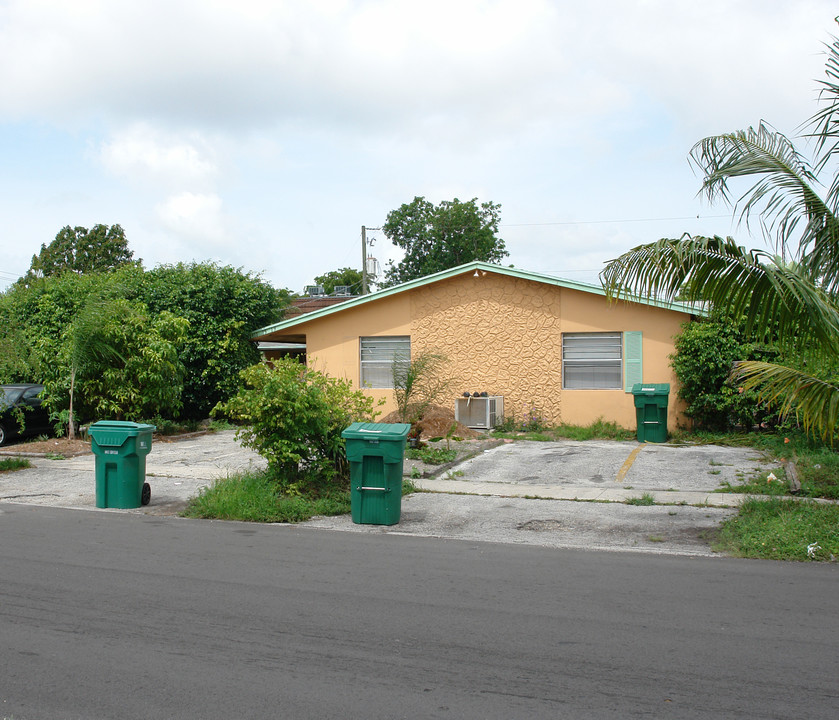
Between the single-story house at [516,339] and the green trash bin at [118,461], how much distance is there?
9.35 m

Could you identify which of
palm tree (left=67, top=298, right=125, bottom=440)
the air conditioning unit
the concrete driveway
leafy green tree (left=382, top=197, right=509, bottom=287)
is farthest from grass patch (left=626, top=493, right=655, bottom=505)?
leafy green tree (left=382, top=197, right=509, bottom=287)

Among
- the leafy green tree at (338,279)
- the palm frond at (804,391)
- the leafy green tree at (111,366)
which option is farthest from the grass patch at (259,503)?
the leafy green tree at (338,279)

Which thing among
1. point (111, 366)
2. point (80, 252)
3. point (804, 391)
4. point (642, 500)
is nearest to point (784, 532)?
point (804, 391)

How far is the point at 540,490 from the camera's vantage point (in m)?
11.7

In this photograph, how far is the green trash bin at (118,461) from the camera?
1044 cm

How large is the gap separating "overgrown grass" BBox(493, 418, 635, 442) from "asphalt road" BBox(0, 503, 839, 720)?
32.3 feet

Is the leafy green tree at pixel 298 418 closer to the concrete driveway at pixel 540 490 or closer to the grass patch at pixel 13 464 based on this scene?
the concrete driveway at pixel 540 490

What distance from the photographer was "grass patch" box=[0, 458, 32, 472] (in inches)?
555

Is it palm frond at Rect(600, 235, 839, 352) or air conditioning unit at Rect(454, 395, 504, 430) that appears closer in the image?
palm frond at Rect(600, 235, 839, 352)

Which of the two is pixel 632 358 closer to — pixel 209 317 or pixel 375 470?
pixel 375 470

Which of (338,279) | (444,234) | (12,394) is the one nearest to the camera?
(12,394)

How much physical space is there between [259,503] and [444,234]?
40359 millimetres

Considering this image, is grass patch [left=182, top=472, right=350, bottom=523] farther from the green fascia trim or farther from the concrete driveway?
the green fascia trim

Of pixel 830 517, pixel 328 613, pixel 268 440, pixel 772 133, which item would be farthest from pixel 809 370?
pixel 268 440
